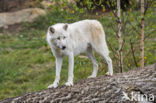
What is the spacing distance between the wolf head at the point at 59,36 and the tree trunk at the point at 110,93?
830mm

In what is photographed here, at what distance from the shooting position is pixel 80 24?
470 cm

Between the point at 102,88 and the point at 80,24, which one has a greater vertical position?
the point at 80,24

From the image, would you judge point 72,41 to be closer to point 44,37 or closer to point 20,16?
point 44,37

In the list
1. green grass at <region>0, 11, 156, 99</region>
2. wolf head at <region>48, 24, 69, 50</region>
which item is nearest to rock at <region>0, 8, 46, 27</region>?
green grass at <region>0, 11, 156, 99</region>

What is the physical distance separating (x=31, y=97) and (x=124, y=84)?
136cm

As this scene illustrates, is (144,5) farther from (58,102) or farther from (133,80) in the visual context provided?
(58,102)

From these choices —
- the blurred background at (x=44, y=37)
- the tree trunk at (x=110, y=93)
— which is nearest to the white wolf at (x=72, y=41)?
the blurred background at (x=44, y=37)

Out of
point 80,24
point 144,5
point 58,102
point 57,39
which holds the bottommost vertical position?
point 58,102

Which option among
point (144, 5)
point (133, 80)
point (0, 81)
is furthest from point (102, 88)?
point (0, 81)

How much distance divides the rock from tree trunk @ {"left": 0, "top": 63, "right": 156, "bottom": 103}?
404 inches

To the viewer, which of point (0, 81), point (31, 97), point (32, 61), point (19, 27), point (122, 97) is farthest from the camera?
point (19, 27)

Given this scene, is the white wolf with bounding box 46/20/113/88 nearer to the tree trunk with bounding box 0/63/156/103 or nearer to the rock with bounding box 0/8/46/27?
the tree trunk with bounding box 0/63/156/103

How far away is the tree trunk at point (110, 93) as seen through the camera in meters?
3.06

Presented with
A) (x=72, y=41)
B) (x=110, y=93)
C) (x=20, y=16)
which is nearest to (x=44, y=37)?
(x=72, y=41)
